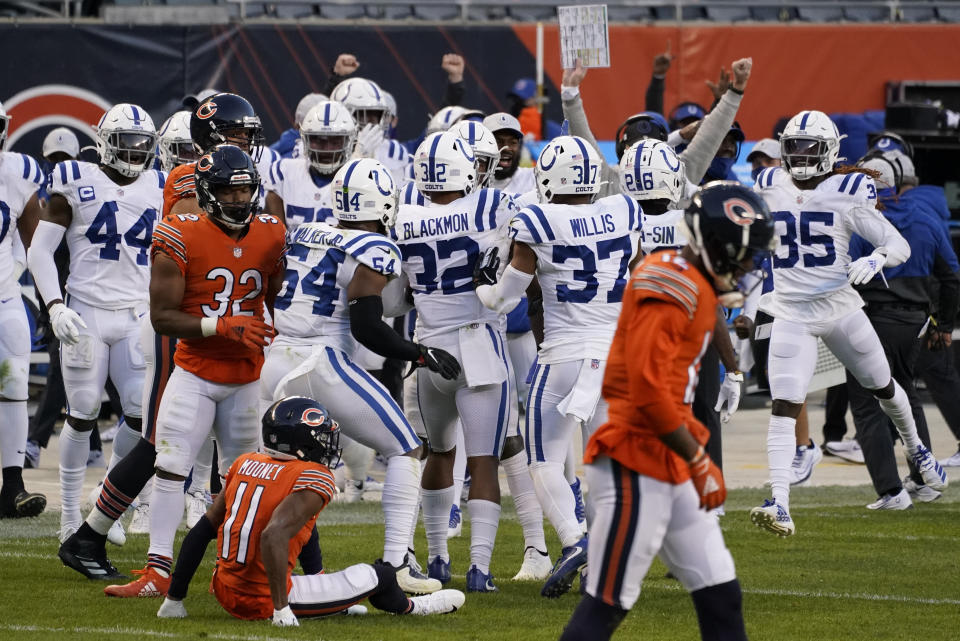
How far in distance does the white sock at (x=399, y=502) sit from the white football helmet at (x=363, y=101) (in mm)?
3765

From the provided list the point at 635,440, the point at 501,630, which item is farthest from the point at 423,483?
the point at 635,440

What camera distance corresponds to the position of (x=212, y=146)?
6785mm

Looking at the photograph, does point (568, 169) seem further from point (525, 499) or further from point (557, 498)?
point (525, 499)

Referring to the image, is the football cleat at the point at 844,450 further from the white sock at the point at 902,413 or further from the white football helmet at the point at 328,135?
the white football helmet at the point at 328,135

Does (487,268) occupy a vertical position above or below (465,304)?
above

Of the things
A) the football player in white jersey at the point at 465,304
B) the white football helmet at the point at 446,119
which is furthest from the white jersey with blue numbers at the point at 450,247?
Result: the white football helmet at the point at 446,119

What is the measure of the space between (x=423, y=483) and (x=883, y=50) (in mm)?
11113

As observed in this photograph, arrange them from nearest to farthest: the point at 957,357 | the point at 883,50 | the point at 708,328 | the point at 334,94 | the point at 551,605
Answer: the point at 708,328
the point at 551,605
the point at 334,94
the point at 957,357
the point at 883,50

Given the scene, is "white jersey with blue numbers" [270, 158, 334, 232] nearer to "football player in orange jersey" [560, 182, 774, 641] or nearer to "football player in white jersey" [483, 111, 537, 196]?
"football player in white jersey" [483, 111, 537, 196]

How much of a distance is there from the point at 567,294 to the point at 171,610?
191cm

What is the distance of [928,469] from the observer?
8664 millimetres

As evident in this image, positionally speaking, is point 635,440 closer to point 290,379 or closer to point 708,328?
point 708,328

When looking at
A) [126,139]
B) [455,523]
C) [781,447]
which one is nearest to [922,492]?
[781,447]

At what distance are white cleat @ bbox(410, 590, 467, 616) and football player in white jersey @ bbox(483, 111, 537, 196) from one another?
300cm
